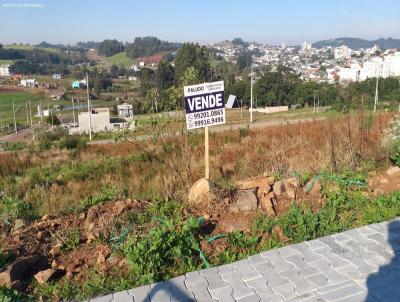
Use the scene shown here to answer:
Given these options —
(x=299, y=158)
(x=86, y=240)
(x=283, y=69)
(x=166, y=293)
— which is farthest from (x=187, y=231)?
(x=283, y=69)

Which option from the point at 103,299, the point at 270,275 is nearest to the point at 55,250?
the point at 103,299

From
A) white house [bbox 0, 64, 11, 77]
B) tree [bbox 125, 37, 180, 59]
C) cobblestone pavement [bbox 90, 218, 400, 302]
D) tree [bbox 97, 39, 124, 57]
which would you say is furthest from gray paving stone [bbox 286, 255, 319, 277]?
tree [bbox 97, 39, 124, 57]

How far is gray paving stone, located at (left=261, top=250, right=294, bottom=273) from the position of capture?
3270 millimetres

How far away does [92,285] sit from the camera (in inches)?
122

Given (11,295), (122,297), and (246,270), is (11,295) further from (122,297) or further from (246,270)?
(246,270)

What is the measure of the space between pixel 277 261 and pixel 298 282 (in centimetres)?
33

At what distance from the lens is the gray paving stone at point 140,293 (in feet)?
9.47

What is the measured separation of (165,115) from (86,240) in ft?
8.03

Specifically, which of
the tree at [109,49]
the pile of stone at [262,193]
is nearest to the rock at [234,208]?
the pile of stone at [262,193]

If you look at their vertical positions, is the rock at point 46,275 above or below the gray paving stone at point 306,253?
below

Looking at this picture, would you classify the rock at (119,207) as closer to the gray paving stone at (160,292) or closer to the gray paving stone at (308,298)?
the gray paving stone at (160,292)

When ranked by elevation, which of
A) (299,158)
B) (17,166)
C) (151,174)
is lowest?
(17,166)

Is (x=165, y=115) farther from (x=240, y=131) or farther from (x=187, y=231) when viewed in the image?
(x=240, y=131)

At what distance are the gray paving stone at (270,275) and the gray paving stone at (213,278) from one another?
326mm
